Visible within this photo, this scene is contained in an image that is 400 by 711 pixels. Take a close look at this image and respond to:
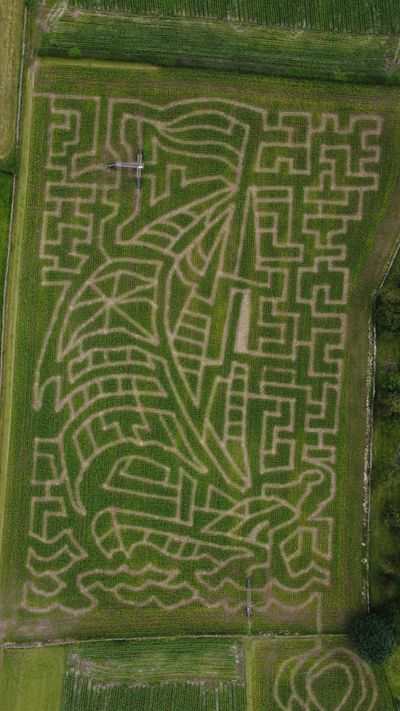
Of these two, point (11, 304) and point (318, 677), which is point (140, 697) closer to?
point (318, 677)

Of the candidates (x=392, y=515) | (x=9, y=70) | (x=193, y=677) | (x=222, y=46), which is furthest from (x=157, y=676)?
(x=222, y=46)

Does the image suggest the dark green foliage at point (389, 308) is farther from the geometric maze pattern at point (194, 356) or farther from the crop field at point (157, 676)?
the crop field at point (157, 676)

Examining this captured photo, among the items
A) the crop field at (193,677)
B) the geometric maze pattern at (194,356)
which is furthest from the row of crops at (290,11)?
the crop field at (193,677)

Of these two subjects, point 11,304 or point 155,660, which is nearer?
point 11,304

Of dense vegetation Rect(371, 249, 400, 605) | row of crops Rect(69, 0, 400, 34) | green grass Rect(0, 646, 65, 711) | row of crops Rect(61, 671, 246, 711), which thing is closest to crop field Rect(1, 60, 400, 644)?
dense vegetation Rect(371, 249, 400, 605)

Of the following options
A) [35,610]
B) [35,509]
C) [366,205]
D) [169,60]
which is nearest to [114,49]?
[169,60]

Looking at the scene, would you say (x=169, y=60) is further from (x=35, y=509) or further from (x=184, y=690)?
(x=184, y=690)
